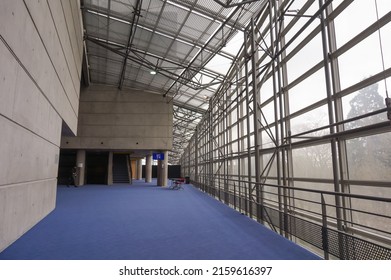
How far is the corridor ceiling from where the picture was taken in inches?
338

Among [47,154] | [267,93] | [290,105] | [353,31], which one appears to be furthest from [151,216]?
[353,31]

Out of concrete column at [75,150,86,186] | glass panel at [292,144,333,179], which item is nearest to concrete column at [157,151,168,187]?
concrete column at [75,150,86,186]

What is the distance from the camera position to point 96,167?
67.3ft

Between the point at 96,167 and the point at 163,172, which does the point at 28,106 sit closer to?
the point at 163,172

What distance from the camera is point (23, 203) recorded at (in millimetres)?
4168

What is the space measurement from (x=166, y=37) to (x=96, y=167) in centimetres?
1403

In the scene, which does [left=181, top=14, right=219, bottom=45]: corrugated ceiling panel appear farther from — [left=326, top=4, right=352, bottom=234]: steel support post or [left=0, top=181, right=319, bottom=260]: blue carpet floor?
[left=0, top=181, right=319, bottom=260]: blue carpet floor

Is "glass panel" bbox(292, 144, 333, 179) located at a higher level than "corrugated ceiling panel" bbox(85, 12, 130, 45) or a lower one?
lower

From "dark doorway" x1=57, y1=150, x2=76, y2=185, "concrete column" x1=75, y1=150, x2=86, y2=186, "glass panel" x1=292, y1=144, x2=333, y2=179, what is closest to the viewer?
"glass panel" x1=292, y1=144, x2=333, y2=179

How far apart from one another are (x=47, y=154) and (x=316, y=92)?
21.0 feet

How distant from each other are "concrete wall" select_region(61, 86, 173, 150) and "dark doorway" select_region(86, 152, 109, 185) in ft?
12.2

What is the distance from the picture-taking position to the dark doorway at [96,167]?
20344 mm

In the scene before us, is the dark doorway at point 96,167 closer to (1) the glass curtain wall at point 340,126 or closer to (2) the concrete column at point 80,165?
(2) the concrete column at point 80,165
